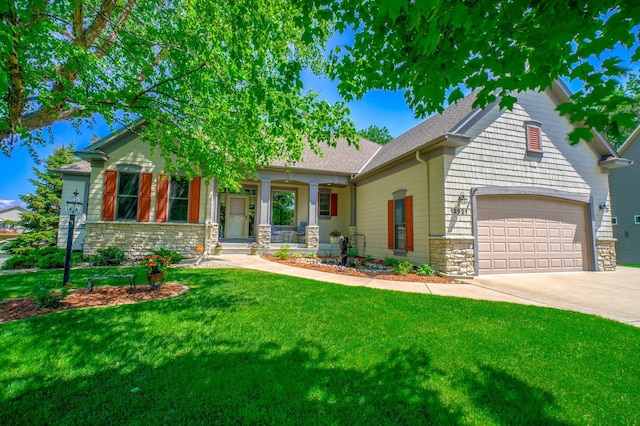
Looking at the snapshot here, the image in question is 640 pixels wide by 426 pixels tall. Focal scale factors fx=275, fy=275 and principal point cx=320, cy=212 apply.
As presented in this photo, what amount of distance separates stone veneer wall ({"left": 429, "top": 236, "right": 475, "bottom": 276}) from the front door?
9762mm

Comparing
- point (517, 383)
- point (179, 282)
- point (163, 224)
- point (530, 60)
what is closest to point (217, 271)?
point (179, 282)

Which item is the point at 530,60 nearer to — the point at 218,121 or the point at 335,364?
the point at 335,364

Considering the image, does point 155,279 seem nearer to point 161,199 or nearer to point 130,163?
point 161,199

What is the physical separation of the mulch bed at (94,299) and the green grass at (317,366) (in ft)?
1.50

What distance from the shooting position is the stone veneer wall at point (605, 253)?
31.8 ft

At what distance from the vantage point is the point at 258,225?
12.6 meters

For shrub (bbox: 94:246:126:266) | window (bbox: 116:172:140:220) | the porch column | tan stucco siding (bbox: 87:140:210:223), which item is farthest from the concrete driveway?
window (bbox: 116:172:140:220)

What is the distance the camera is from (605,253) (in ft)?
32.0

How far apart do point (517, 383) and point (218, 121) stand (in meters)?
6.99

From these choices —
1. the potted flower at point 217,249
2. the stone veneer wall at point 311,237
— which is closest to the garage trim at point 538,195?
the stone veneer wall at point 311,237

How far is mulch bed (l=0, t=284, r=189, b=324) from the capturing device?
4.40 m

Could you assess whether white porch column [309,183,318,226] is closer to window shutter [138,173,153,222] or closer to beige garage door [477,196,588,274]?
window shutter [138,173,153,222]

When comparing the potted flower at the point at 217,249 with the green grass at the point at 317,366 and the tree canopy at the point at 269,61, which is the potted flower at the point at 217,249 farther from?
the green grass at the point at 317,366

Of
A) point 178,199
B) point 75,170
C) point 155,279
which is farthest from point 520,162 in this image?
point 75,170
